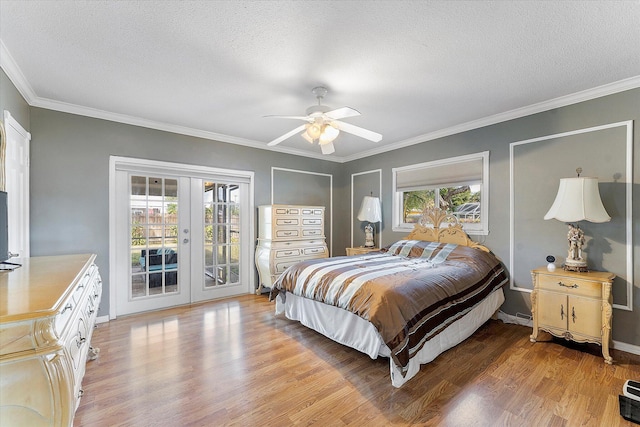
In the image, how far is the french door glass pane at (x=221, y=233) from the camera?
4148 millimetres

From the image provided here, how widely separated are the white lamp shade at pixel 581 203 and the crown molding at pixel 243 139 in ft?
2.88

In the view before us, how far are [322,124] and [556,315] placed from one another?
109 inches

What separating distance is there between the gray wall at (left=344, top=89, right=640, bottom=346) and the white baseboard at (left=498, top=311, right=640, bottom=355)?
0.14 feet

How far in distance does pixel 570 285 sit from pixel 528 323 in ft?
2.73

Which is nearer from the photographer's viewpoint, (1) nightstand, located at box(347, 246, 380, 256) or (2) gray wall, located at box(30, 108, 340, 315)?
(2) gray wall, located at box(30, 108, 340, 315)

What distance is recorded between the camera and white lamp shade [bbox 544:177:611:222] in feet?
8.05

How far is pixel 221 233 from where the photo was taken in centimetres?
428

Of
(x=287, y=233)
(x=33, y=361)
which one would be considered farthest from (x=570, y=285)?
→ (x=33, y=361)

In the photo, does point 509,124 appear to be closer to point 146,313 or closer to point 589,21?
point 589,21

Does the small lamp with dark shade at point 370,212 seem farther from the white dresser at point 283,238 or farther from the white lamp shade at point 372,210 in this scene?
the white dresser at point 283,238

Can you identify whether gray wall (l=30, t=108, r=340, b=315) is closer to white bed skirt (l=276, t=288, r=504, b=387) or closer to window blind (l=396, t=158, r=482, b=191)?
white bed skirt (l=276, t=288, r=504, b=387)

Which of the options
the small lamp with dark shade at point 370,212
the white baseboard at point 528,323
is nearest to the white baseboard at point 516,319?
the white baseboard at point 528,323

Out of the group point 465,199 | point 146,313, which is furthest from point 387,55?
point 146,313

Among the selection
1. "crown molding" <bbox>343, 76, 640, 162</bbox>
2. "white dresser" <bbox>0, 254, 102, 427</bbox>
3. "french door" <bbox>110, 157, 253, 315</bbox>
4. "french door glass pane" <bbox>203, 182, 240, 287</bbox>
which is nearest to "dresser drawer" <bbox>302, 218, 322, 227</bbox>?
"french door" <bbox>110, 157, 253, 315</bbox>
